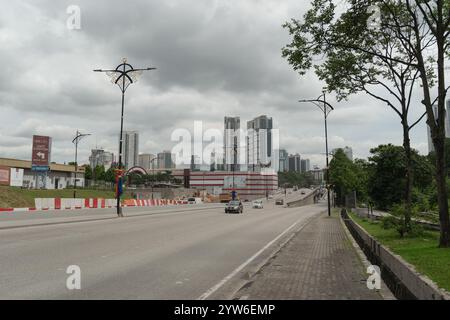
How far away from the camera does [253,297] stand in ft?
24.3

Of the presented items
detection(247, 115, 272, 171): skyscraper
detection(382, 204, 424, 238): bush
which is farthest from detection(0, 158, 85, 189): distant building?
detection(382, 204, 424, 238): bush

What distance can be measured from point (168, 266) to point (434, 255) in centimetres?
630

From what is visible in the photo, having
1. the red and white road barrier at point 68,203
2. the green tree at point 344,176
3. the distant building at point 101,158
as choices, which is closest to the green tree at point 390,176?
the green tree at point 344,176

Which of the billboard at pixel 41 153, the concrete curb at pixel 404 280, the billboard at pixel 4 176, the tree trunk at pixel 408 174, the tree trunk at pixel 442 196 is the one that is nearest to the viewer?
the concrete curb at pixel 404 280

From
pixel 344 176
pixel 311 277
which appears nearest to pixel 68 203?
pixel 311 277

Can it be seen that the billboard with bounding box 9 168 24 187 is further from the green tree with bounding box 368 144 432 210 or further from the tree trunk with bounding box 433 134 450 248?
the tree trunk with bounding box 433 134 450 248

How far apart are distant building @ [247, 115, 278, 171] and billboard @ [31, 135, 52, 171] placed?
6482cm

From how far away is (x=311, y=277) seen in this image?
9.41 m

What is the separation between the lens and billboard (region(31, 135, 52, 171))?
67.2m

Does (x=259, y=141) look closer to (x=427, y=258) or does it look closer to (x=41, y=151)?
(x=41, y=151)

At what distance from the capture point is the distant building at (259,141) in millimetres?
128125

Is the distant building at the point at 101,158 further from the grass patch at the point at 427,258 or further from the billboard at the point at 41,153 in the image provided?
the grass patch at the point at 427,258
